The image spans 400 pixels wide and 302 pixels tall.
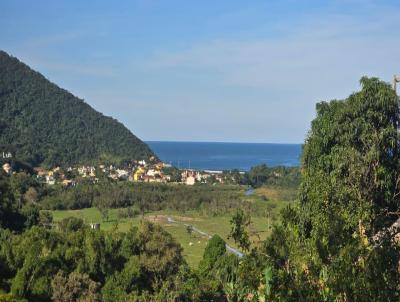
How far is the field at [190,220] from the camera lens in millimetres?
43594

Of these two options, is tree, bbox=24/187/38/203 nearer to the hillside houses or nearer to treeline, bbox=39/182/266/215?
treeline, bbox=39/182/266/215

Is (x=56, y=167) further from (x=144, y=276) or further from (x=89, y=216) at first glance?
(x=144, y=276)

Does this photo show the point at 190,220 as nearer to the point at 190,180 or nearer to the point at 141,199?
the point at 141,199

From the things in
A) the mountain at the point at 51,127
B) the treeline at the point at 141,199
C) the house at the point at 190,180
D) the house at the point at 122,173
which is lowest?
the treeline at the point at 141,199

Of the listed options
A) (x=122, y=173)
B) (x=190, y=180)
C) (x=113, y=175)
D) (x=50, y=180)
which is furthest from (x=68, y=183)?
(x=190, y=180)

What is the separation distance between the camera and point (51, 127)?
4589 inches

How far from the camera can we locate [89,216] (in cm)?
5581

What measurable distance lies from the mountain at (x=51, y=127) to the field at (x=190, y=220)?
3938 centimetres

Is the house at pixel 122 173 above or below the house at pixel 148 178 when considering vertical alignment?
above

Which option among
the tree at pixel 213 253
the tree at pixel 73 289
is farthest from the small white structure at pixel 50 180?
the tree at pixel 73 289

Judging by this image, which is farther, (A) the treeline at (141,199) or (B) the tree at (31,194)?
(A) the treeline at (141,199)

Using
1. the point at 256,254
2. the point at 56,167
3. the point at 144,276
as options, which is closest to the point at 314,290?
the point at 256,254

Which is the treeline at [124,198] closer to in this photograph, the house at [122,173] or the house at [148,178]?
the house at [148,178]

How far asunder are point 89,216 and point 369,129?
47.0 m
